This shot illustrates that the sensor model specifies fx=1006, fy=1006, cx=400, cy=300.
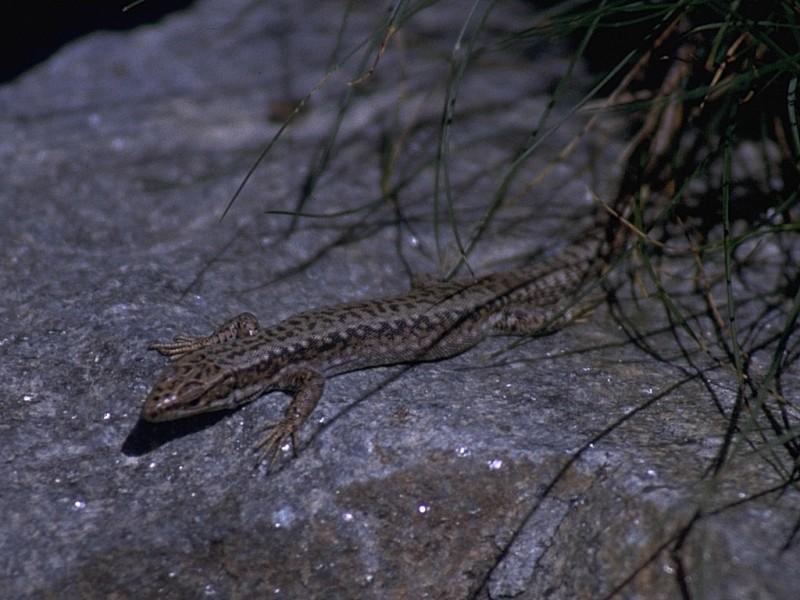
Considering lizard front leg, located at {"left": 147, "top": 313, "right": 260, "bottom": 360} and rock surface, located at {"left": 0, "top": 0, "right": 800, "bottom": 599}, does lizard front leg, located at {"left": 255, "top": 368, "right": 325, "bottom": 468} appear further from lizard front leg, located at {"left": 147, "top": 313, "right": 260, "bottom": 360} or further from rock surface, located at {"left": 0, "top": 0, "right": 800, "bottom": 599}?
lizard front leg, located at {"left": 147, "top": 313, "right": 260, "bottom": 360}

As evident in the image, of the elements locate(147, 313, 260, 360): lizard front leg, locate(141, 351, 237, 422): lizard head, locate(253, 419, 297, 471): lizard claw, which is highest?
locate(141, 351, 237, 422): lizard head

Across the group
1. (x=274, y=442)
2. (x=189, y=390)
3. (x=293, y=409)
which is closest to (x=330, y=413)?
(x=293, y=409)

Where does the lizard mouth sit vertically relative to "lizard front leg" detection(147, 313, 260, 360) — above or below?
above

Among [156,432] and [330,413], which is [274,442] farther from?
[156,432]

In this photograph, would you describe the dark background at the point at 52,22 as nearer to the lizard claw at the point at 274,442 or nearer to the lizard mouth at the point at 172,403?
the lizard mouth at the point at 172,403

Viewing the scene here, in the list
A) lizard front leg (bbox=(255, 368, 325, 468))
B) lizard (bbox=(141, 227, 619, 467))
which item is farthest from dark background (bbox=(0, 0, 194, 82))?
lizard front leg (bbox=(255, 368, 325, 468))

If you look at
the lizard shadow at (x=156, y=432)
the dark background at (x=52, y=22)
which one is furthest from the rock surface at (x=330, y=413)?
the dark background at (x=52, y=22)

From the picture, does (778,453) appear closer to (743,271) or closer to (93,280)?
(743,271)
